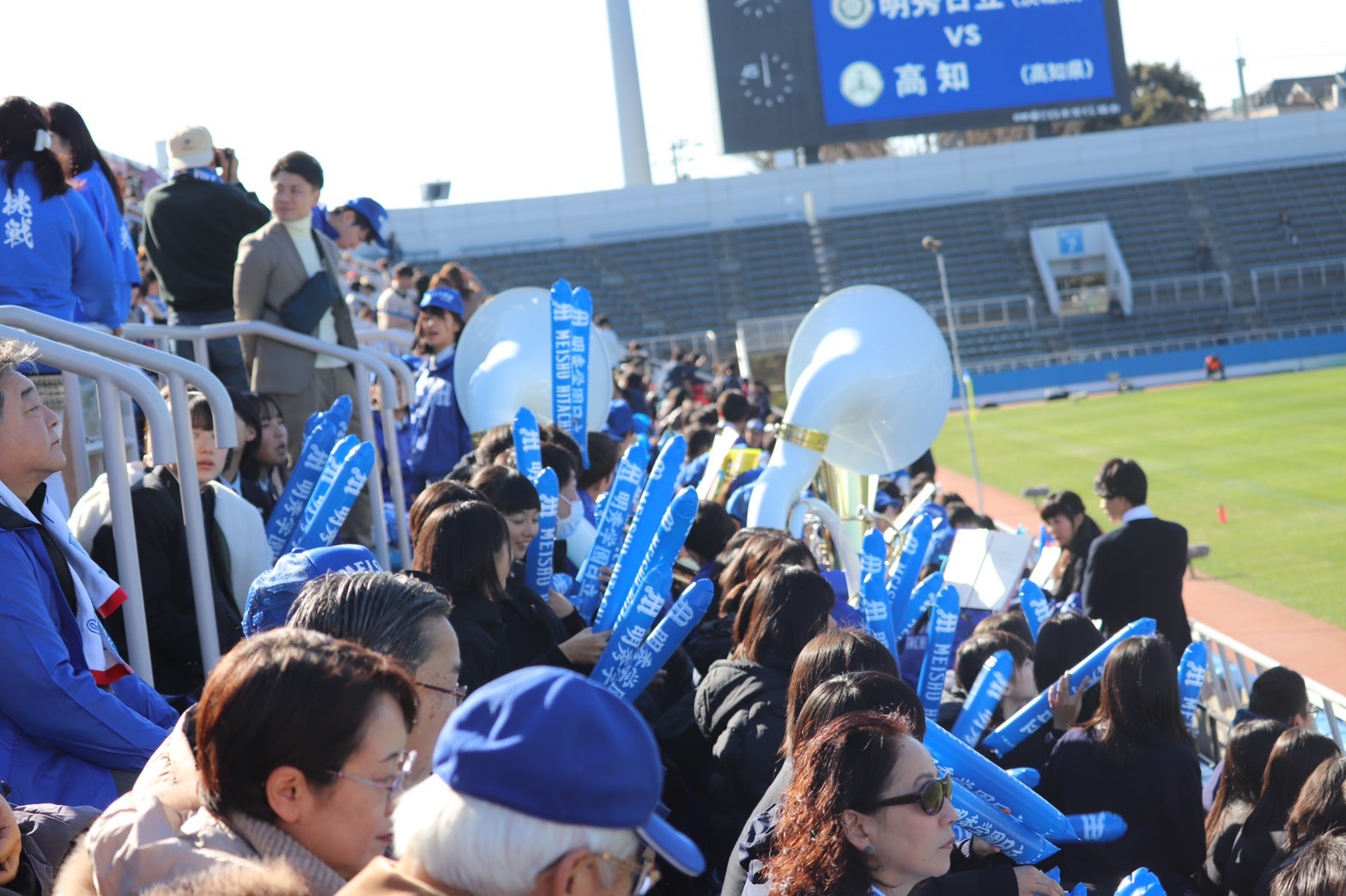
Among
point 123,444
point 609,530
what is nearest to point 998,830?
point 609,530

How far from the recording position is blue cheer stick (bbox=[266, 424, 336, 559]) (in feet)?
12.1

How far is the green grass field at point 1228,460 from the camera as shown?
12133 millimetres

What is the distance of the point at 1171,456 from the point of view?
19.9m

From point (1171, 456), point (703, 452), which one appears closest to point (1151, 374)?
point (1171, 456)

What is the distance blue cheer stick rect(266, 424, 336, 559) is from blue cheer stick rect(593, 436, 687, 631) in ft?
2.74

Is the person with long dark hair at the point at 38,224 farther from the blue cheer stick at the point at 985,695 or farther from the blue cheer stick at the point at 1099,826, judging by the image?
the blue cheer stick at the point at 1099,826

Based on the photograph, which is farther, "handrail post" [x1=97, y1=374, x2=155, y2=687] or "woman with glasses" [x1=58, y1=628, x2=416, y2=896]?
"handrail post" [x1=97, y1=374, x2=155, y2=687]

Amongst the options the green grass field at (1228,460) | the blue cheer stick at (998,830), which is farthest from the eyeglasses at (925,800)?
the green grass field at (1228,460)

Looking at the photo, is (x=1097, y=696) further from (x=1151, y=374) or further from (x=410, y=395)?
(x=1151, y=374)

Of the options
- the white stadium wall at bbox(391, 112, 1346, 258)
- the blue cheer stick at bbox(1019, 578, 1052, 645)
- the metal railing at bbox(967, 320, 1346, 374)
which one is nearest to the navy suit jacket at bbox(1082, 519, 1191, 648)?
the blue cheer stick at bbox(1019, 578, 1052, 645)

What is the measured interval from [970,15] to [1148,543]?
32182mm

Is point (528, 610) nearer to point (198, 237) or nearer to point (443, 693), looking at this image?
point (443, 693)

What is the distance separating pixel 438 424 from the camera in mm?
5852

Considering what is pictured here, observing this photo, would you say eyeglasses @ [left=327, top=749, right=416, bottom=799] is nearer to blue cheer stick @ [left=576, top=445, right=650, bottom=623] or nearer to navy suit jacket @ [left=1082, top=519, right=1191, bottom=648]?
blue cheer stick @ [left=576, top=445, right=650, bottom=623]
